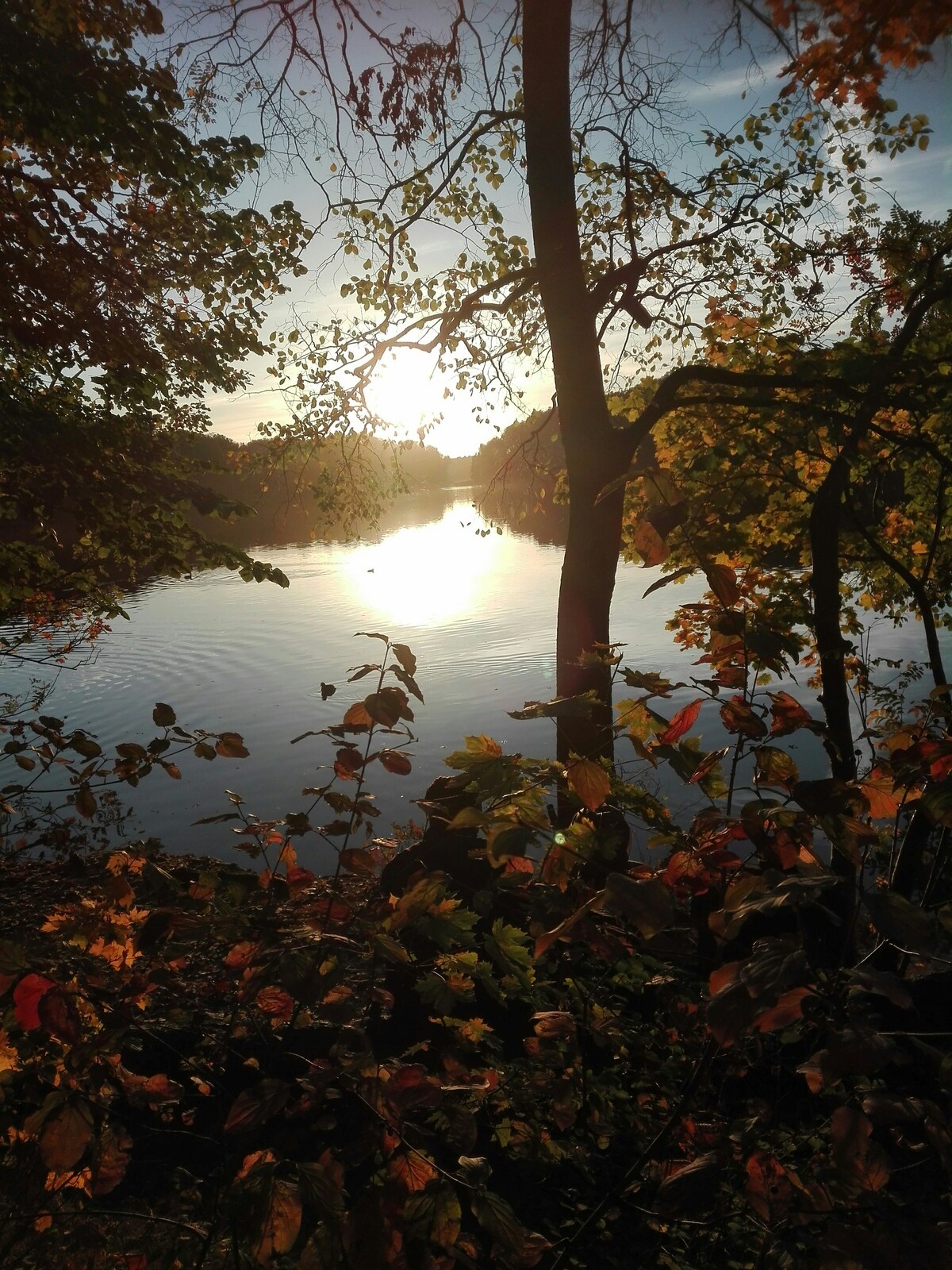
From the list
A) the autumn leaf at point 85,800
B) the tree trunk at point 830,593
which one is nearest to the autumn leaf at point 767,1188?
the autumn leaf at point 85,800

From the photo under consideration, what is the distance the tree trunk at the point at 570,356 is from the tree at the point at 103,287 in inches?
98.6

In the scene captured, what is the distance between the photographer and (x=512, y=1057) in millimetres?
4688

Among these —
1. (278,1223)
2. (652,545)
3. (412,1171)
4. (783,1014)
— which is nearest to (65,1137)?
(278,1223)

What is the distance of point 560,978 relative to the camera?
5168mm

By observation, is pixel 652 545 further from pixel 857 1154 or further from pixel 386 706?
pixel 857 1154

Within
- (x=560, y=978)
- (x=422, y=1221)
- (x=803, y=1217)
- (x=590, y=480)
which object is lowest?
(x=560, y=978)

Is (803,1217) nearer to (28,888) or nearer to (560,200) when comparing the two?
(560,200)

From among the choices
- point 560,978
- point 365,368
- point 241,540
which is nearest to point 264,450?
point 365,368

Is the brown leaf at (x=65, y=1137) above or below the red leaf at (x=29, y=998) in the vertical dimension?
below

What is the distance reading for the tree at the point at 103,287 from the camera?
17.6ft

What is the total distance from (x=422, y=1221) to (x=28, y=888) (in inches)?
348

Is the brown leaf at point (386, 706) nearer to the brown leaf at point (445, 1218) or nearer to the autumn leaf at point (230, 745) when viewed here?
the autumn leaf at point (230, 745)

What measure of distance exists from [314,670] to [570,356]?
15.4 meters

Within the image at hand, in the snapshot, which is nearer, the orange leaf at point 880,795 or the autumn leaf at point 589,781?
the autumn leaf at point 589,781
